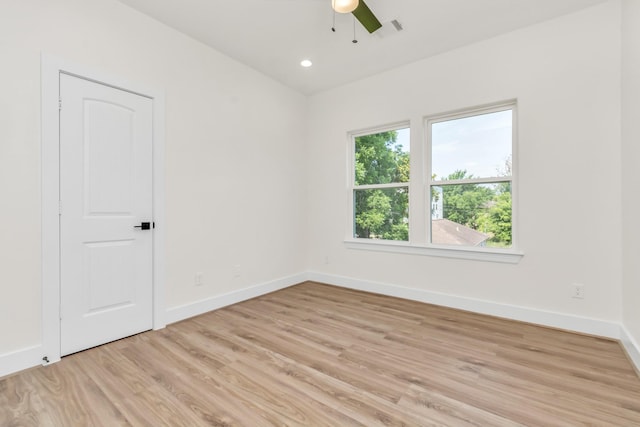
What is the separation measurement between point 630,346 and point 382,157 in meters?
2.93

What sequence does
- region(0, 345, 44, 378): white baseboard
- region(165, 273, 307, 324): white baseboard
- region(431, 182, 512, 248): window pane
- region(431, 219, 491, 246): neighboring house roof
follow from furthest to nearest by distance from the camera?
region(431, 219, 491, 246): neighboring house roof < region(431, 182, 512, 248): window pane < region(165, 273, 307, 324): white baseboard < region(0, 345, 44, 378): white baseboard

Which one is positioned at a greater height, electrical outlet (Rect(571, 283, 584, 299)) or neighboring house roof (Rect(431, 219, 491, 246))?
neighboring house roof (Rect(431, 219, 491, 246))

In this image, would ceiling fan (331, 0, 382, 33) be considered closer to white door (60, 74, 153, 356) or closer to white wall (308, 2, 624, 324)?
white wall (308, 2, 624, 324)

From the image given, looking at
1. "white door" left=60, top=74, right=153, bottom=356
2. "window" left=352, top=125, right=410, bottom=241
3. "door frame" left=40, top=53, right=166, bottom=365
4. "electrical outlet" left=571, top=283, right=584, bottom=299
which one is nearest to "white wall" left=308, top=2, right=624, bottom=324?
"electrical outlet" left=571, top=283, right=584, bottom=299

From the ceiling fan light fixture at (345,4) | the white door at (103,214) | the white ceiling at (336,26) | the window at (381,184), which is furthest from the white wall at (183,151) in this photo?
the ceiling fan light fixture at (345,4)

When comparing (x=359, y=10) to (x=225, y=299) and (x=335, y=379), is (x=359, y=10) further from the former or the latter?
(x=225, y=299)

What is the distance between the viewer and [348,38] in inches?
119

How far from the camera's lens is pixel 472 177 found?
Answer: 128 inches

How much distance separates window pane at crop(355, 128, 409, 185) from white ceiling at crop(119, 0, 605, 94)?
2.91 feet

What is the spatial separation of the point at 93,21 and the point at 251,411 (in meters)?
3.15

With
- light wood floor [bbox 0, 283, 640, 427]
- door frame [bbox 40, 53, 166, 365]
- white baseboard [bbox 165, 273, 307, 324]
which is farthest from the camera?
white baseboard [bbox 165, 273, 307, 324]

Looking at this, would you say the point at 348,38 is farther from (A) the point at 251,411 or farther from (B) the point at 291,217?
(A) the point at 251,411

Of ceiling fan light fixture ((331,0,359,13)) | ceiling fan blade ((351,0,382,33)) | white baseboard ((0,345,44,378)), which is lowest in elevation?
white baseboard ((0,345,44,378))

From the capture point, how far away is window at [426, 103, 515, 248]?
3.07 m
